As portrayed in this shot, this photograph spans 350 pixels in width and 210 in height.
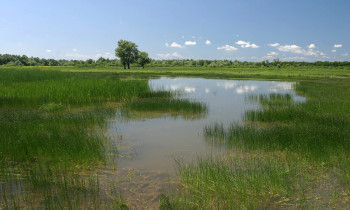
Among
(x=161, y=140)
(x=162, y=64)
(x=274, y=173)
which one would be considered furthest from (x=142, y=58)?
(x=274, y=173)

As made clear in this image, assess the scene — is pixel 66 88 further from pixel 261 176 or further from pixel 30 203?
pixel 261 176

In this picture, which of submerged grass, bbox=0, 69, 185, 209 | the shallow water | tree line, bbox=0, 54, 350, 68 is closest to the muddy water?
the shallow water

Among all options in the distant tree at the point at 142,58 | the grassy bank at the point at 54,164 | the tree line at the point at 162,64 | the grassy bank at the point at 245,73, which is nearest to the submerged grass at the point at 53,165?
the grassy bank at the point at 54,164

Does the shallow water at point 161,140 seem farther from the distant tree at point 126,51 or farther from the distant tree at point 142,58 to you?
the distant tree at point 142,58

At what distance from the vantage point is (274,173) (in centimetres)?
511

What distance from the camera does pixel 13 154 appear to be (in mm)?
6402

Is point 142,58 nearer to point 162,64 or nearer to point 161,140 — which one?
point 162,64

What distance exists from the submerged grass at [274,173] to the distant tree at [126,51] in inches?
2837

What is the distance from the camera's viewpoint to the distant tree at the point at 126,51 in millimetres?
76250

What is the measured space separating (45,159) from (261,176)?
17.3ft

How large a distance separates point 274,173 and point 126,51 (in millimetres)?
76674

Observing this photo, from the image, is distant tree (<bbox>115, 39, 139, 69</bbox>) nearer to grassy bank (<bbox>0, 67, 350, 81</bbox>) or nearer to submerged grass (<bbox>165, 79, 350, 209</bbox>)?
grassy bank (<bbox>0, 67, 350, 81</bbox>)

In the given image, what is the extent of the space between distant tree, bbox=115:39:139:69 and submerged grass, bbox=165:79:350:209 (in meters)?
72.1

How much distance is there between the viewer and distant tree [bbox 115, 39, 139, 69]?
7625cm
